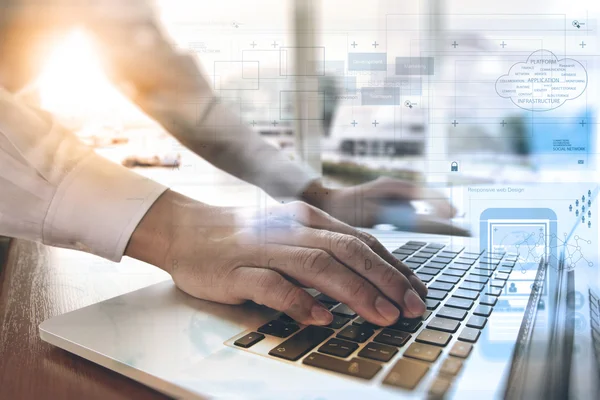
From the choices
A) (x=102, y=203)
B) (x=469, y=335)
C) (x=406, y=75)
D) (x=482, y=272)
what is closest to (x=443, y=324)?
(x=469, y=335)

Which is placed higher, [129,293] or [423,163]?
[423,163]

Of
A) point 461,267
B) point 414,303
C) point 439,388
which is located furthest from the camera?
point 461,267

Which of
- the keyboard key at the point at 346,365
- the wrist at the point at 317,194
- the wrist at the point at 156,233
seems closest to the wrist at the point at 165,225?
the wrist at the point at 156,233

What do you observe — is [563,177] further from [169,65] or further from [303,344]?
[169,65]

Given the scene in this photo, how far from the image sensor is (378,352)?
1.15 ft

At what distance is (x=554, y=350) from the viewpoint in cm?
39

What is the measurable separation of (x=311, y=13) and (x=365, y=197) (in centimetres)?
19

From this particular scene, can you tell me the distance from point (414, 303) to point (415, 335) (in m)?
0.04

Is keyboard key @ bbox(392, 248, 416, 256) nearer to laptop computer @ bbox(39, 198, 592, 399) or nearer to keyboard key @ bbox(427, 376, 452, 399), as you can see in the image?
laptop computer @ bbox(39, 198, 592, 399)

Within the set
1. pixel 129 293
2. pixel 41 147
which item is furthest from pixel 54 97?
pixel 129 293

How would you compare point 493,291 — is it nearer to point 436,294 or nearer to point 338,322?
point 436,294

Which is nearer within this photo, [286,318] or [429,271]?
[286,318]

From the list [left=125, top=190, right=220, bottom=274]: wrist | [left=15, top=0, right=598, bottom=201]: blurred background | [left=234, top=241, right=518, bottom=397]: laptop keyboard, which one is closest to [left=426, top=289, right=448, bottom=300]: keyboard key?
[left=234, top=241, right=518, bottom=397]: laptop keyboard

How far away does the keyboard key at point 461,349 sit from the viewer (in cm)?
35
